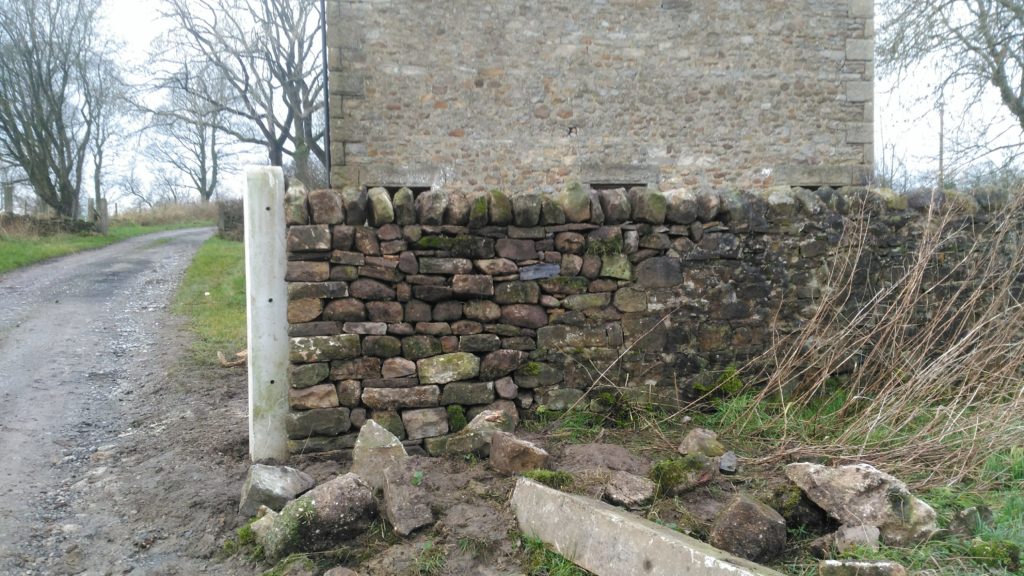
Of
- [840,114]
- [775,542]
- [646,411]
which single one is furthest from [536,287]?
[840,114]

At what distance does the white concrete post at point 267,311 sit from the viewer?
396cm

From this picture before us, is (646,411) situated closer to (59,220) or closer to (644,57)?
(644,57)

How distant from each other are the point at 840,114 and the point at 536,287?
787 centimetres

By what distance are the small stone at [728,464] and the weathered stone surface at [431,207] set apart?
2.14 metres

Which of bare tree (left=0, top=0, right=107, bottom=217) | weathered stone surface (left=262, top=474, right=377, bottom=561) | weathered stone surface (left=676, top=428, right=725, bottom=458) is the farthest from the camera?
bare tree (left=0, top=0, right=107, bottom=217)

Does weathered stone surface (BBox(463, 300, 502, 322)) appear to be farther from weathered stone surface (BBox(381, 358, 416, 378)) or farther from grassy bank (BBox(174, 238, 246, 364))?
grassy bank (BBox(174, 238, 246, 364))

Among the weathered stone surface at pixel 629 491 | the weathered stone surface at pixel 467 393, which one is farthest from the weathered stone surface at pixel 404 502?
the weathered stone surface at pixel 629 491

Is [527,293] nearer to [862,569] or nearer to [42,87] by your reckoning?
[862,569]

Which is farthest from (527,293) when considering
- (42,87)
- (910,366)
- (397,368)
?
(42,87)

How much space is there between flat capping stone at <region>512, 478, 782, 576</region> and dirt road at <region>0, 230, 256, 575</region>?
4.36 feet

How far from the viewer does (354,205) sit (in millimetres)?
3988

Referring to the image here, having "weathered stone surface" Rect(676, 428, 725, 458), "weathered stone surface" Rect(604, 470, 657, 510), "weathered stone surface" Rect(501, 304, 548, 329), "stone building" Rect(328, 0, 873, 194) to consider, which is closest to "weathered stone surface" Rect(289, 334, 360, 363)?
"weathered stone surface" Rect(501, 304, 548, 329)

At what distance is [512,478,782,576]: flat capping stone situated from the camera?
7.71 ft

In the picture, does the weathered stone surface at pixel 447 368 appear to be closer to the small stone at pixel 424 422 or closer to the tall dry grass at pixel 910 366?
the small stone at pixel 424 422
